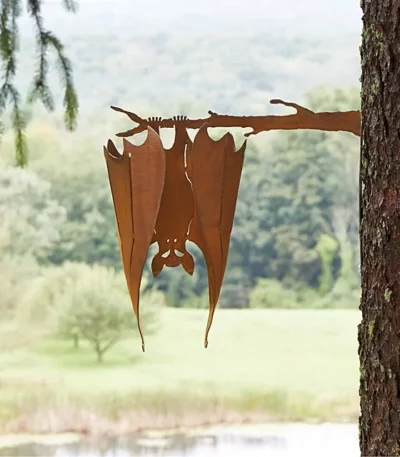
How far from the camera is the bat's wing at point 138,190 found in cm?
70

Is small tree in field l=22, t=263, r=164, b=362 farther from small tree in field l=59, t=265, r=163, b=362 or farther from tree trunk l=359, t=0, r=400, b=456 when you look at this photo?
tree trunk l=359, t=0, r=400, b=456

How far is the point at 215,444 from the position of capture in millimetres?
1787

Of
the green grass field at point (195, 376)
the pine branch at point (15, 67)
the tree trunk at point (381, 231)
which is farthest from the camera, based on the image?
the green grass field at point (195, 376)

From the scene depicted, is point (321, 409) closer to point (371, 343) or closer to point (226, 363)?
point (226, 363)

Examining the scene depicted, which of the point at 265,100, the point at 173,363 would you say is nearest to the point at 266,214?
the point at 265,100

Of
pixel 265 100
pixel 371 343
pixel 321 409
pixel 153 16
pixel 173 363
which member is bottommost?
pixel 321 409

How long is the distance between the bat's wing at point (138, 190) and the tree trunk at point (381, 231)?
217mm

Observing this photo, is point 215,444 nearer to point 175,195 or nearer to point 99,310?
point 99,310

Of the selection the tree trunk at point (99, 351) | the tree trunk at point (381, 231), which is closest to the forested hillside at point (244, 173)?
the tree trunk at point (99, 351)

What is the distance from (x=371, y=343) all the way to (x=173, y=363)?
1257mm

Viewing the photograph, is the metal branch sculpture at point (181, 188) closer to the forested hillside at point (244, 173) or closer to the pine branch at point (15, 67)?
the pine branch at point (15, 67)

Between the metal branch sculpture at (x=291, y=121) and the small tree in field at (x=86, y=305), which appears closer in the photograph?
the metal branch sculpture at (x=291, y=121)

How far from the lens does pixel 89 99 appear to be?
185cm

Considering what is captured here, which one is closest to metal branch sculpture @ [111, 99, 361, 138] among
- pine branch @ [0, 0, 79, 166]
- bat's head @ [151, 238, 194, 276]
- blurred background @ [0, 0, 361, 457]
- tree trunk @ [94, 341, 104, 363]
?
bat's head @ [151, 238, 194, 276]
